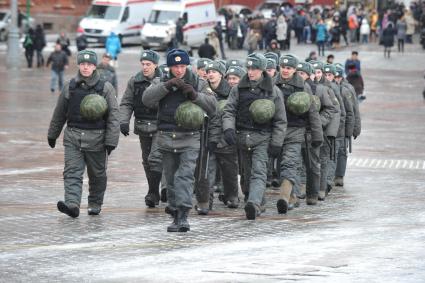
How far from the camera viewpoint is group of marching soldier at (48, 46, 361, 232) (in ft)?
44.8

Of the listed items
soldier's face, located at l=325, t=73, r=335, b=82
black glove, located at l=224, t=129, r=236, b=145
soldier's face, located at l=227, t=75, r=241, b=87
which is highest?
soldier's face, located at l=227, t=75, r=241, b=87

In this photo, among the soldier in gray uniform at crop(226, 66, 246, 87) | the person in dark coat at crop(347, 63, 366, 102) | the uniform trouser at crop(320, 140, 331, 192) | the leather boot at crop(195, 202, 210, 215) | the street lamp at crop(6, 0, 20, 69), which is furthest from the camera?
the street lamp at crop(6, 0, 20, 69)

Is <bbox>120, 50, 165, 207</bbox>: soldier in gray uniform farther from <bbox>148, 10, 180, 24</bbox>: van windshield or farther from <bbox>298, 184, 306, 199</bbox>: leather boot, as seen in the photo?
<bbox>148, 10, 180, 24</bbox>: van windshield

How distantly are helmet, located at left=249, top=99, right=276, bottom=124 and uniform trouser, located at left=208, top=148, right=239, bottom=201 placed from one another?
1.08m

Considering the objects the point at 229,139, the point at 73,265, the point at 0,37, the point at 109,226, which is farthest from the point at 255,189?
the point at 0,37

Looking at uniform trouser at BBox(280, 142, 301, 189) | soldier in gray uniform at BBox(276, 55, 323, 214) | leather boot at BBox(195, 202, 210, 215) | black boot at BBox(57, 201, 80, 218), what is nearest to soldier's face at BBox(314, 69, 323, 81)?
soldier in gray uniform at BBox(276, 55, 323, 214)

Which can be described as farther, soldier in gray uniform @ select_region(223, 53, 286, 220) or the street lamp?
the street lamp

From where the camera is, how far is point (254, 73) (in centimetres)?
1457

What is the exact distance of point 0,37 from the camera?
55.6 metres

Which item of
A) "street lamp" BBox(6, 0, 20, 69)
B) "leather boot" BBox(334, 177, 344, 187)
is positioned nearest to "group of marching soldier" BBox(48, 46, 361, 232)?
"leather boot" BBox(334, 177, 344, 187)

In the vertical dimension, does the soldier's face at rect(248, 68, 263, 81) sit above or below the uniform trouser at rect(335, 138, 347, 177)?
above

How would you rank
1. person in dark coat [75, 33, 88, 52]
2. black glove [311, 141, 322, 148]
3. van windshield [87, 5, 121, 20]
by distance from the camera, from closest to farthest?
black glove [311, 141, 322, 148], person in dark coat [75, 33, 88, 52], van windshield [87, 5, 121, 20]

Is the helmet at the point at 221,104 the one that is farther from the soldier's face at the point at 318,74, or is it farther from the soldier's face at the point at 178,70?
the soldier's face at the point at 318,74

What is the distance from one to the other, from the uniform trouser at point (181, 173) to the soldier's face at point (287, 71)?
6.84 ft
